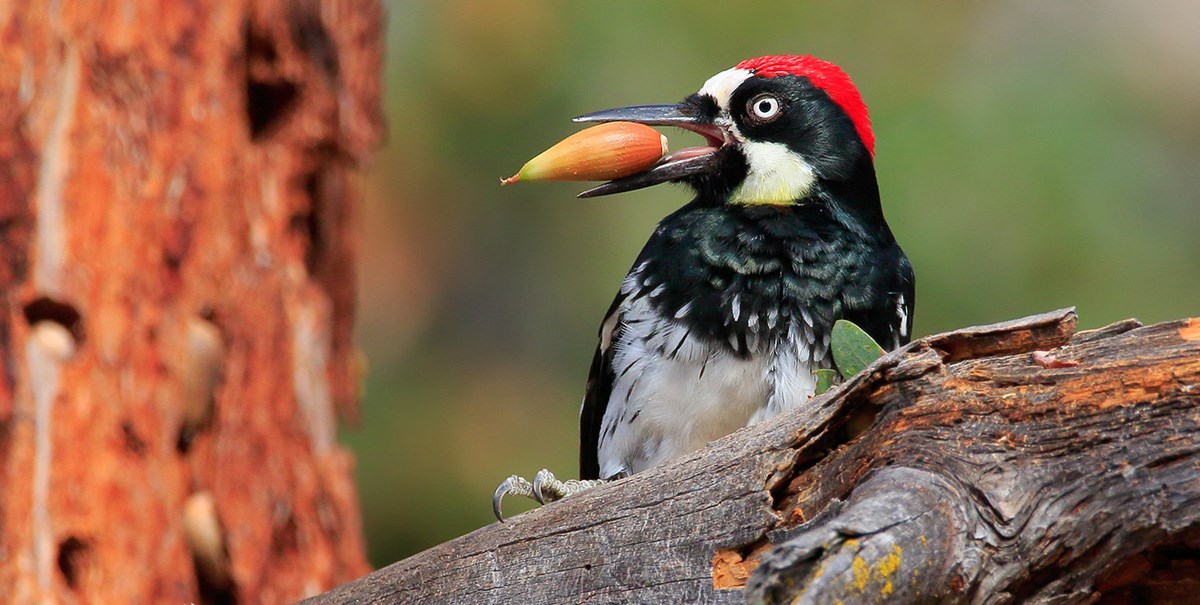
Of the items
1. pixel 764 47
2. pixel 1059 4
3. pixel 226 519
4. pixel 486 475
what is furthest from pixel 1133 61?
pixel 226 519

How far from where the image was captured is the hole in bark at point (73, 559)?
11.6 feet

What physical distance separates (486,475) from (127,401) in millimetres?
3634

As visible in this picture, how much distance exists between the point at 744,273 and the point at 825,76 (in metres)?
0.74

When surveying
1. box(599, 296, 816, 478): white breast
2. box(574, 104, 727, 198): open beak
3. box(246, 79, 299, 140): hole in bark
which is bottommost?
box(599, 296, 816, 478): white breast

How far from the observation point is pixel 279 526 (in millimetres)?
4348

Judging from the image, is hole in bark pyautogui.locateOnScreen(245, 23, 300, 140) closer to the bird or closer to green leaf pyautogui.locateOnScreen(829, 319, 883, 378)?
the bird

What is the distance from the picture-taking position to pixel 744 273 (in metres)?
3.28

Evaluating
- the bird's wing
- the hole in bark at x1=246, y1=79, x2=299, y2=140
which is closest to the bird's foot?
Answer: the bird's wing

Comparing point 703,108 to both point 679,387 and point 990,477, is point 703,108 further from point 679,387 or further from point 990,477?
point 990,477

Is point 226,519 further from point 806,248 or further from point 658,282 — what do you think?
point 806,248

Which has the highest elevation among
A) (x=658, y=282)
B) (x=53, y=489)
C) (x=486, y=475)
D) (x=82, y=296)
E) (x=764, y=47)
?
(x=764, y=47)

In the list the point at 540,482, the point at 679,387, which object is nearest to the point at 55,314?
the point at 540,482

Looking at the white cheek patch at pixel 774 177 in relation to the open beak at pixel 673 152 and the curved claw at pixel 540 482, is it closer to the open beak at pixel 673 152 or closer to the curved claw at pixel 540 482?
the open beak at pixel 673 152

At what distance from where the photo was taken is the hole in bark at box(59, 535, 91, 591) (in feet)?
11.6
